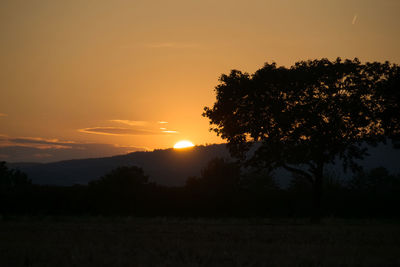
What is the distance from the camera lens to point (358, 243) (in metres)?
20.6

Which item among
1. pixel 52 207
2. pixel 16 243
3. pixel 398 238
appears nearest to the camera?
pixel 16 243

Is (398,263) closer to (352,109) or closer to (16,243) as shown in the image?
(16,243)

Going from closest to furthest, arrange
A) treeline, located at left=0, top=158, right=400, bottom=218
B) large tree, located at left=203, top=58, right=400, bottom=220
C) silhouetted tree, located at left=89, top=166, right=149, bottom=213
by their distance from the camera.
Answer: large tree, located at left=203, top=58, right=400, bottom=220 < treeline, located at left=0, top=158, right=400, bottom=218 < silhouetted tree, located at left=89, top=166, right=149, bottom=213

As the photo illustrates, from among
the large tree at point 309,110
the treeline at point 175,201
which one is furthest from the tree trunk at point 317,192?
the treeline at point 175,201

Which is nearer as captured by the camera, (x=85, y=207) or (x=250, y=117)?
(x=250, y=117)

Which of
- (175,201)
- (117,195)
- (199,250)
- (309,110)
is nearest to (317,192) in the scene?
(309,110)

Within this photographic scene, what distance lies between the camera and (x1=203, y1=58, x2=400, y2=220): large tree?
39.0 m

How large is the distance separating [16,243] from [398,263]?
1493 centimetres

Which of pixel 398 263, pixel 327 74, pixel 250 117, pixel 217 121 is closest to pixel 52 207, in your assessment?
pixel 217 121

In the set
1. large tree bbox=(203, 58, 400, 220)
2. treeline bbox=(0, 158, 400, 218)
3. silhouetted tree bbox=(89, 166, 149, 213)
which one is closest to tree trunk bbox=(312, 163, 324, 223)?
large tree bbox=(203, 58, 400, 220)

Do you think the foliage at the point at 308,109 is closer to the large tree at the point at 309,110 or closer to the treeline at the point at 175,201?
the large tree at the point at 309,110

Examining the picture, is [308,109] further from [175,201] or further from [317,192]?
[175,201]

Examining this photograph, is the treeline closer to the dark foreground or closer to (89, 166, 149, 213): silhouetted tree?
(89, 166, 149, 213): silhouetted tree

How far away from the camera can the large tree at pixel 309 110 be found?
3897 cm
